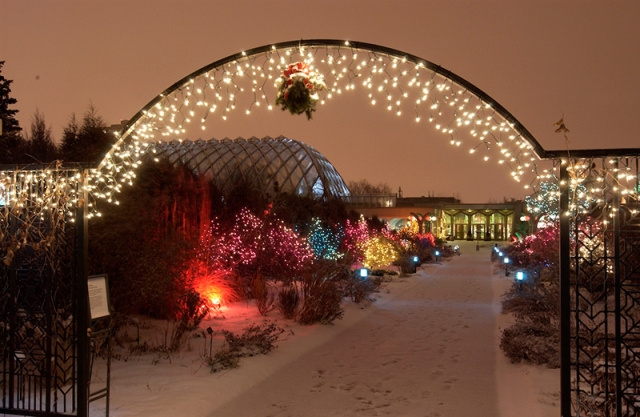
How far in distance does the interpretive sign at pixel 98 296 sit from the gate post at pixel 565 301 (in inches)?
179

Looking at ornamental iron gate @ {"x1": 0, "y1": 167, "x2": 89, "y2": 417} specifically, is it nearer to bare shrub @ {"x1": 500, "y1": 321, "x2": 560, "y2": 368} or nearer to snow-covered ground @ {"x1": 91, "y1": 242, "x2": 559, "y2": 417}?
snow-covered ground @ {"x1": 91, "y1": 242, "x2": 559, "y2": 417}

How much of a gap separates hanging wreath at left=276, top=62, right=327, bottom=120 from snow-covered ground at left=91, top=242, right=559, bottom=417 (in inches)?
130

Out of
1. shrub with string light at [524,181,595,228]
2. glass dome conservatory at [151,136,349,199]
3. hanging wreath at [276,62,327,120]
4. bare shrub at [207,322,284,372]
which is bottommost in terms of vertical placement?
bare shrub at [207,322,284,372]

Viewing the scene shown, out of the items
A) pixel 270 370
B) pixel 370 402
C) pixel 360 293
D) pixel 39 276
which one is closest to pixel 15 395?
pixel 39 276

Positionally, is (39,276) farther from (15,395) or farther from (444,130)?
(444,130)

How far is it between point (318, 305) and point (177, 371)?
13.2 ft

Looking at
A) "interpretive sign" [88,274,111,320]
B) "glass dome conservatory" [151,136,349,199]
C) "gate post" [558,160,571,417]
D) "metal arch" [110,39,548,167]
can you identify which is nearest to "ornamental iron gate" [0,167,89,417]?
"interpretive sign" [88,274,111,320]

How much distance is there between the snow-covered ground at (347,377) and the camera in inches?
243

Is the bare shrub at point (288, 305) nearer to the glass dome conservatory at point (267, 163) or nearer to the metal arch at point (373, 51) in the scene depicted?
the metal arch at point (373, 51)

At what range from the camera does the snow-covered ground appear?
243 inches

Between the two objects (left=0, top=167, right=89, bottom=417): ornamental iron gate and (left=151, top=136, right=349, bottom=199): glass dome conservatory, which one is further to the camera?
(left=151, top=136, right=349, bottom=199): glass dome conservatory

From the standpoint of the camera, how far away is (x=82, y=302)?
18.3 feet

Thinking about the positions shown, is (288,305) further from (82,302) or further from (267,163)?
(267,163)

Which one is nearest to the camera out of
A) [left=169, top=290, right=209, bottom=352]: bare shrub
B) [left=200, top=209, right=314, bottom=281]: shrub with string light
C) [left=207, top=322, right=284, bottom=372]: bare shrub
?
[left=207, top=322, right=284, bottom=372]: bare shrub
